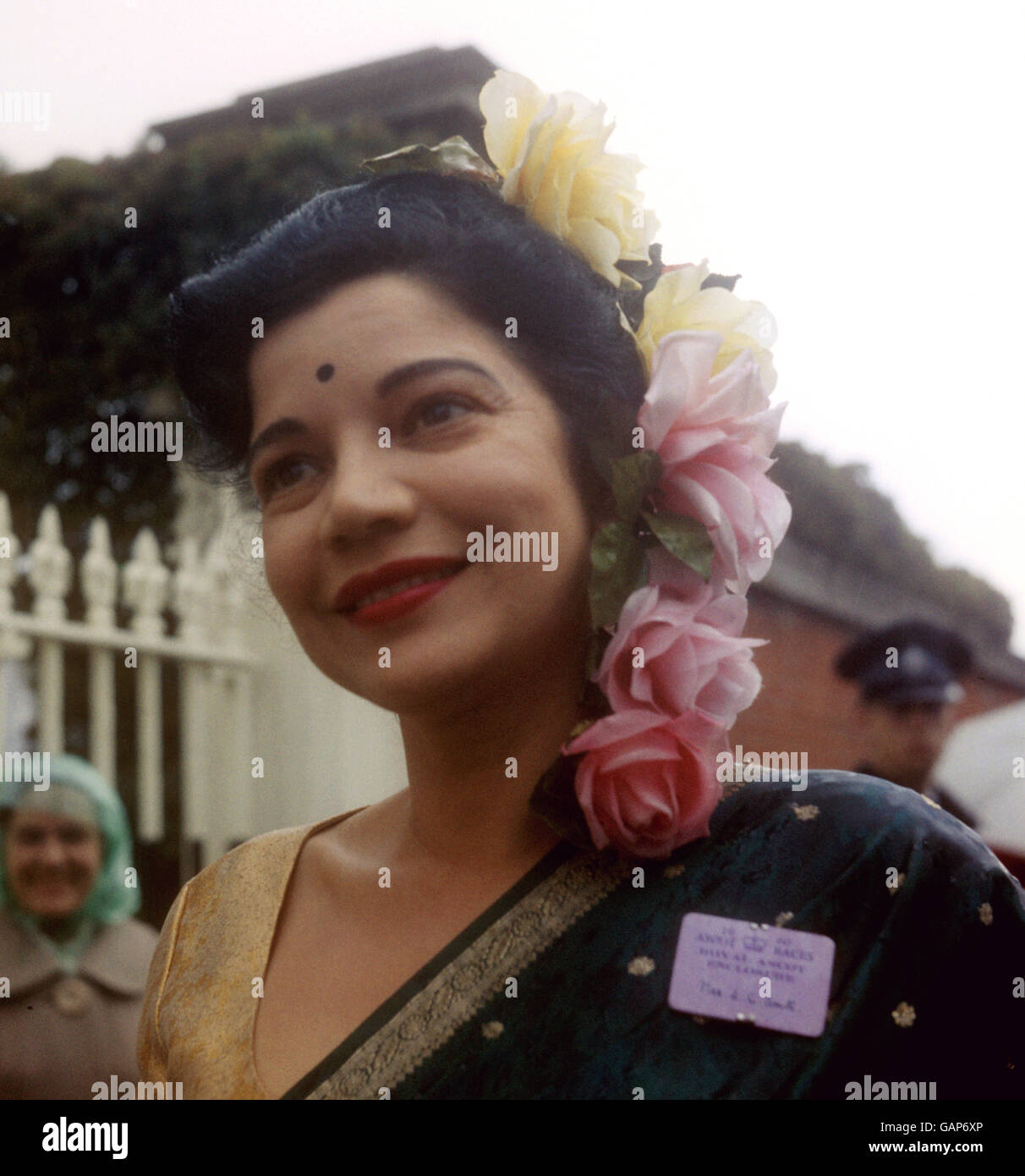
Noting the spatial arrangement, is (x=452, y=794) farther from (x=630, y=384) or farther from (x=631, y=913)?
(x=630, y=384)

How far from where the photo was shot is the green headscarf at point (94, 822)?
251 centimetres

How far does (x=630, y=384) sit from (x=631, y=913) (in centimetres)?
55

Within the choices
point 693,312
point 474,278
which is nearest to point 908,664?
point 693,312

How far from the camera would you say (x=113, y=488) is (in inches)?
154

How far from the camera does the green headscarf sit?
251 cm

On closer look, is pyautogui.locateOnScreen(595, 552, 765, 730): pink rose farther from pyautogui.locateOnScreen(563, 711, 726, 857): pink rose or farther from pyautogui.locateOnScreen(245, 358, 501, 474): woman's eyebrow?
pyautogui.locateOnScreen(245, 358, 501, 474): woman's eyebrow

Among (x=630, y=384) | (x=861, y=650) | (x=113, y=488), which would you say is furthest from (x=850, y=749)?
(x=630, y=384)

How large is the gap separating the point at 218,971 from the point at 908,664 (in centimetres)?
248

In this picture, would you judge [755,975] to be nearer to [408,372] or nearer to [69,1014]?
[408,372]

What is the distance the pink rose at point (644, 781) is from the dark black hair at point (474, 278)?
252 millimetres

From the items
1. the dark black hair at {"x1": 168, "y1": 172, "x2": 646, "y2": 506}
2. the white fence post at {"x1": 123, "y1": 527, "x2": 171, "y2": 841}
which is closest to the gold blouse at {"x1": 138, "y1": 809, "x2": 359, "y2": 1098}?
the dark black hair at {"x1": 168, "y1": 172, "x2": 646, "y2": 506}

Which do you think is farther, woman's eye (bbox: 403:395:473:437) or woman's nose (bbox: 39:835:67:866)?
woman's nose (bbox: 39:835:67:866)

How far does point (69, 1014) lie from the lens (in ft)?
7.54

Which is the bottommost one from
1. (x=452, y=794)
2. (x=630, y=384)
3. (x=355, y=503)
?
(x=452, y=794)
